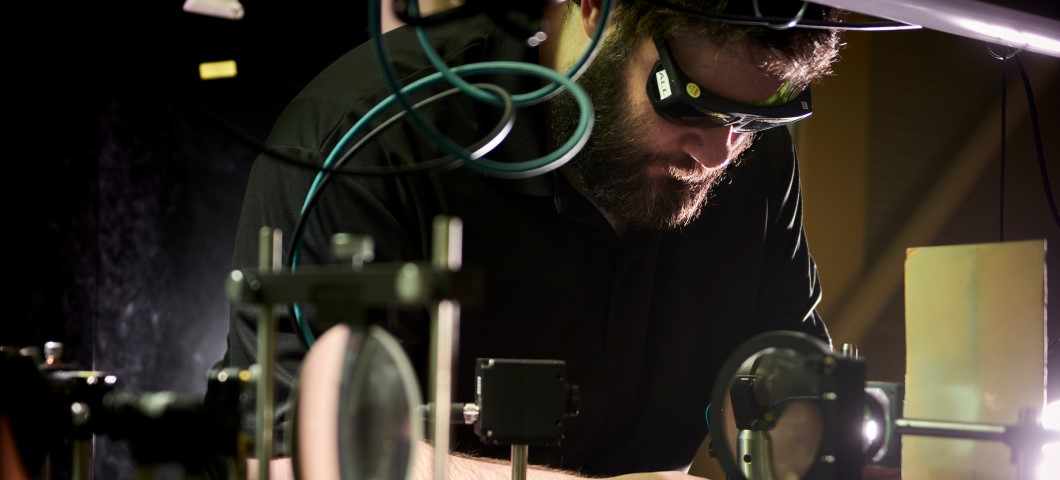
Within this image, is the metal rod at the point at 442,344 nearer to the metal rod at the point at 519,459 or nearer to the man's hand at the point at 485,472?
the metal rod at the point at 519,459

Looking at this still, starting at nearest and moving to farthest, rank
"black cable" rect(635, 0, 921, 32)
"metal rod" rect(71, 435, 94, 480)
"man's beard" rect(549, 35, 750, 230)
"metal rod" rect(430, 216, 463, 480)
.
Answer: "metal rod" rect(430, 216, 463, 480) < "metal rod" rect(71, 435, 94, 480) < "black cable" rect(635, 0, 921, 32) < "man's beard" rect(549, 35, 750, 230)

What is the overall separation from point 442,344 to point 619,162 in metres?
1.00

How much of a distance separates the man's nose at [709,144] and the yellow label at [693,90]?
22cm

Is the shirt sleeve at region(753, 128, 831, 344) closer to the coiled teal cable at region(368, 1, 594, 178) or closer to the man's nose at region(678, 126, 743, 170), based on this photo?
the man's nose at region(678, 126, 743, 170)

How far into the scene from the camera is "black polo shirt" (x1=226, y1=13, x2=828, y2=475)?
1.38 m

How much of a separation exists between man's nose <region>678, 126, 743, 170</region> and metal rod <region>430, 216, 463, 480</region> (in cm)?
92

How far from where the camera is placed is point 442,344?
544mm

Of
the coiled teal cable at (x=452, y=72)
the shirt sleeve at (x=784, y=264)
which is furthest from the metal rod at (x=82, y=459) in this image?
the shirt sleeve at (x=784, y=264)

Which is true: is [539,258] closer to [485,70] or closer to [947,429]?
[485,70]

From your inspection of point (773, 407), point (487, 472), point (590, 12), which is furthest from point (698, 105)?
point (487, 472)

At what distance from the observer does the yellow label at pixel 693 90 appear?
119cm

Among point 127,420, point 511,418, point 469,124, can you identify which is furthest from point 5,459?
point 469,124

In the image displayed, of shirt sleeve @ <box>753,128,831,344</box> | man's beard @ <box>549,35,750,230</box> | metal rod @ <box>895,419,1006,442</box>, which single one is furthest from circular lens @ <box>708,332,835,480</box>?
shirt sleeve @ <box>753,128,831,344</box>

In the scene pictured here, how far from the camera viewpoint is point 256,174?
4.73 feet
